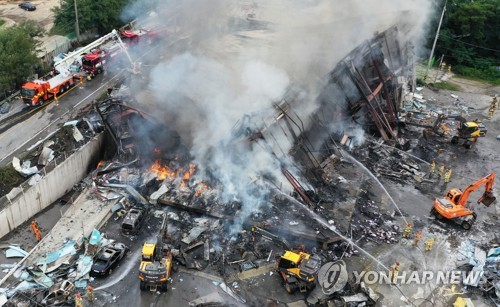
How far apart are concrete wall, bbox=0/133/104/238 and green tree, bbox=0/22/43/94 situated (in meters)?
8.02

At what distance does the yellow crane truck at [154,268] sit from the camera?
17.8 metres

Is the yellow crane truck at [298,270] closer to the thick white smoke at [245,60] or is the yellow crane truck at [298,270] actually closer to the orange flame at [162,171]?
the thick white smoke at [245,60]

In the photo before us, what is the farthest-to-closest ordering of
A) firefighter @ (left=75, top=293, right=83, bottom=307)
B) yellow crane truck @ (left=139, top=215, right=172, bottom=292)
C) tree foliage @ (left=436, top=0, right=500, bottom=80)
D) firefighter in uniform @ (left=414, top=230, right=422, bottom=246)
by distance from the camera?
tree foliage @ (left=436, top=0, right=500, bottom=80) < firefighter in uniform @ (left=414, top=230, right=422, bottom=246) < yellow crane truck @ (left=139, top=215, right=172, bottom=292) < firefighter @ (left=75, top=293, right=83, bottom=307)

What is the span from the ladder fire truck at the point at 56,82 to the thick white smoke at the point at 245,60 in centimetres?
529

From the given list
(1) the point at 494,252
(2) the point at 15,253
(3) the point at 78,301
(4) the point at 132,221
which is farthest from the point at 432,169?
(2) the point at 15,253

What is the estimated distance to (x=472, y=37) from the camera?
40.6m

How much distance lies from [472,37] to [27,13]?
1527 inches

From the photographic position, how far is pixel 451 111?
33.0m

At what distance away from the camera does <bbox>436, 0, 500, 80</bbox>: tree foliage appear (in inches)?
1550

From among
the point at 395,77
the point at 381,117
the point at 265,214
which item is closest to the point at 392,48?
the point at 395,77

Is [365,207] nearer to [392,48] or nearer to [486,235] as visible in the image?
[486,235]

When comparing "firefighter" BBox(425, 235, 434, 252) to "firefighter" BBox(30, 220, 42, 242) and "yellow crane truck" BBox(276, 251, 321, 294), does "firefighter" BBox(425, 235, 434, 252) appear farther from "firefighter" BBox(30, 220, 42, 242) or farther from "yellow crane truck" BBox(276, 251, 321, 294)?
"firefighter" BBox(30, 220, 42, 242)

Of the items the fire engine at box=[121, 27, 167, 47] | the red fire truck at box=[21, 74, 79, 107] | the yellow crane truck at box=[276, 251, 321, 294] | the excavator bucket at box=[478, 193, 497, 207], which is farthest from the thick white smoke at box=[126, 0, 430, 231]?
the excavator bucket at box=[478, 193, 497, 207]

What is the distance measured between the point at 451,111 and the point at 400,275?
676 inches
